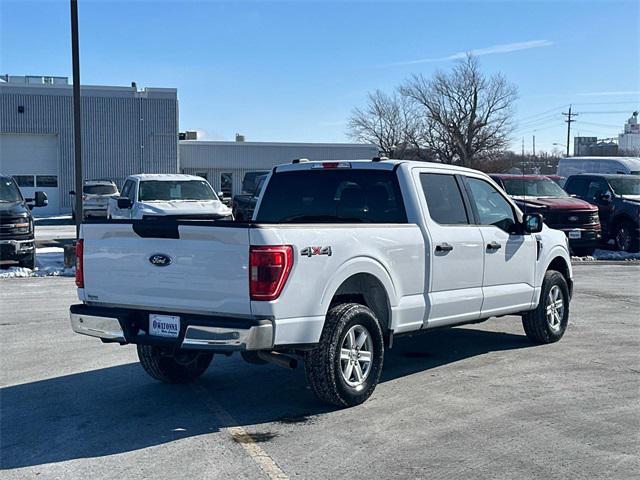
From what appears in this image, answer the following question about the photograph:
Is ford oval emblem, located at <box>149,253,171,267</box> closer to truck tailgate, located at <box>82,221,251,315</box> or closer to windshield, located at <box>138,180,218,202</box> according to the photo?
truck tailgate, located at <box>82,221,251,315</box>

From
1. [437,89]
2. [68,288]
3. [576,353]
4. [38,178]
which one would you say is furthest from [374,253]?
[437,89]

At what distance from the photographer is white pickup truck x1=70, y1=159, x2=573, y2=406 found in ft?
18.4

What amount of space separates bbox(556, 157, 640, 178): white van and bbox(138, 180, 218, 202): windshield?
14.0 metres

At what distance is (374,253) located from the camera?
6.41 m

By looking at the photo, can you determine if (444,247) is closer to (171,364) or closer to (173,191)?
(171,364)

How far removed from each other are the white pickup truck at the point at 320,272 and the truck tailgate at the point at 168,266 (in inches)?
0.4

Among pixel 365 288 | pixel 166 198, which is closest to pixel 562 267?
pixel 365 288

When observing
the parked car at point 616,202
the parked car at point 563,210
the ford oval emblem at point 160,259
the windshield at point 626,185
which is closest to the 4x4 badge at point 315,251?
the ford oval emblem at point 160,259

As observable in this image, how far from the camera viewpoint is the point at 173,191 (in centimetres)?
1848

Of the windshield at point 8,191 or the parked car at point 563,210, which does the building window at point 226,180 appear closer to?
the parked car at point 563,210

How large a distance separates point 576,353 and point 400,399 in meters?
2.77

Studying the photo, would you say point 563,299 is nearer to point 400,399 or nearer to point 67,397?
point 400,399

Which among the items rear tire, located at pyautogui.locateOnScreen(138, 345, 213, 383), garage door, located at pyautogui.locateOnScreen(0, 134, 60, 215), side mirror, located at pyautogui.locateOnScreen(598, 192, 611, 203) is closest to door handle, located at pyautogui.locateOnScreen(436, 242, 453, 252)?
rear tire, located at pyautogui.locateOnScreen(138, 345, 213, 383)

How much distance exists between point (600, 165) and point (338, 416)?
23.2 m
